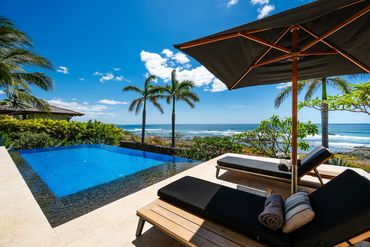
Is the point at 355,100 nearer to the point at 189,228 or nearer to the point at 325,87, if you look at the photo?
the point at 189,228

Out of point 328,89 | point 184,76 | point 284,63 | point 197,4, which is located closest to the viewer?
point 284,63

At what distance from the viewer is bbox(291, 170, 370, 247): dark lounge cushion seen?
1226mm

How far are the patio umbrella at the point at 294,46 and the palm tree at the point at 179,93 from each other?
9169 millimetres

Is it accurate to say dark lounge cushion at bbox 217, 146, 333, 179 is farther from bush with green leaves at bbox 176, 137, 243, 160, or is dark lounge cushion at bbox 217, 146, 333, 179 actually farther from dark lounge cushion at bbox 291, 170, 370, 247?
bush with green leaves at bbox 176, 137, 243, 160

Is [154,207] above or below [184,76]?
below

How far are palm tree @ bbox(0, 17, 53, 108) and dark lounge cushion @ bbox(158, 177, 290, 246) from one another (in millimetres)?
10552

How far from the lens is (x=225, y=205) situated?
6.56 ft

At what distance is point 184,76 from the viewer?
1302 centimetres

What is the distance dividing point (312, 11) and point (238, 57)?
4.50 ft

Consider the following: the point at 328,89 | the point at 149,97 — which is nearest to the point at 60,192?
the point at 149,97

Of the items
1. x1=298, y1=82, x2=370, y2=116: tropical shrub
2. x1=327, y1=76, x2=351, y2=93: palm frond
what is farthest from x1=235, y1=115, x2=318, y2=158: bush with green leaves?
x1=327, y1=76, x2=351, y2=93: palm frond

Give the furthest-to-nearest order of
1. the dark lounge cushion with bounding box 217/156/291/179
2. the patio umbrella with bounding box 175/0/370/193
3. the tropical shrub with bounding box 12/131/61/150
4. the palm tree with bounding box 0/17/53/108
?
the tropical shrub with bounding box 12/131/61/150 < the palm tree with bounding box 0/17/53/108 < the dark lounge cushion with bounding box 217/156/291/179 < the patio umbrella with bounding box 175/0/370/193

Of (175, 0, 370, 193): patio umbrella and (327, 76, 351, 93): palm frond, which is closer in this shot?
(175, 0, 370, 193): patio umbrella

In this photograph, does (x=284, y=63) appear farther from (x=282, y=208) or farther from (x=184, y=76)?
(x=184, y=76)
